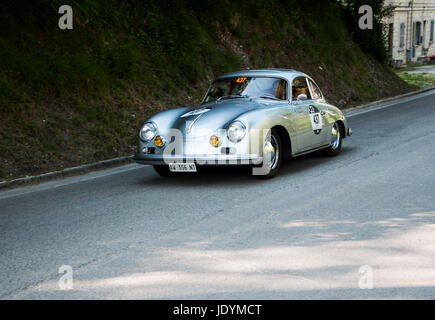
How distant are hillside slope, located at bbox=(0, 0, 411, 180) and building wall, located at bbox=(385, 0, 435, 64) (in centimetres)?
2077

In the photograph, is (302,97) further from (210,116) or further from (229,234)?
(229,234)

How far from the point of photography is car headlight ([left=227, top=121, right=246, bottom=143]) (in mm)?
8539

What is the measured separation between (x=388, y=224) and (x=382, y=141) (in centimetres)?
628

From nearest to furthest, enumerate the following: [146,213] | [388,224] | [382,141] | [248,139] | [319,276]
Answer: [319,276], [388,224], [146,213], [248,139], [382,141]

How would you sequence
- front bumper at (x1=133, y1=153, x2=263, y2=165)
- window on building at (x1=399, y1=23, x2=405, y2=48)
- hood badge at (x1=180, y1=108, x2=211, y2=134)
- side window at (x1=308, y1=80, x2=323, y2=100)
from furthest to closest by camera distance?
1. window on building at (x1=399, y1=23, x2=405, y2=48)
2. side window at (x1=308, y1=80, x2=323, y2=100)
3. hood badge at (x1=180, y1=108, x2=211, y2=134)
4. front bumper at (x1=133, y1=153, x2=263, y2=165)

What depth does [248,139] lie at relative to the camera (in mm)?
8547

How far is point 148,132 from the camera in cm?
912

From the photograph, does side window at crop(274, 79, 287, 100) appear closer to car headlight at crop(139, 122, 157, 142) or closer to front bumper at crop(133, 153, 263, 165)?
front bumper at crop(133, 153, 263, 165)

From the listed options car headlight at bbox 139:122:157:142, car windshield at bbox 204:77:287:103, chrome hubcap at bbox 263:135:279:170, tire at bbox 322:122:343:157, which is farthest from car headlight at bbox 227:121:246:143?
tire at bbox 322:122:343:157

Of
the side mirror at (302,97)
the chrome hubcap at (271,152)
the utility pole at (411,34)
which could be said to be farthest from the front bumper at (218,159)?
the utility pole at (411,34)

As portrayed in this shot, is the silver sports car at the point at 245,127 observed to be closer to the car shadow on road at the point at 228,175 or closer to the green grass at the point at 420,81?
the car shadow on road at the point at 228,175

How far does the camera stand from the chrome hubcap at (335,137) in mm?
11000
